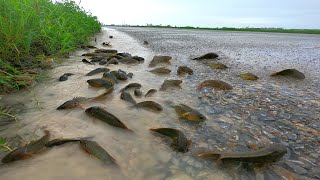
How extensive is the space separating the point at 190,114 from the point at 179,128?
9.7 inches

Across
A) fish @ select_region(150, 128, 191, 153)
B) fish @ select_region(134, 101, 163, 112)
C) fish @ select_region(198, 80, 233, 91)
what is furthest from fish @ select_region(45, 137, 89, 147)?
fish @ select_region(198, 80, 233, 91)

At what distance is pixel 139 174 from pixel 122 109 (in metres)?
1.09

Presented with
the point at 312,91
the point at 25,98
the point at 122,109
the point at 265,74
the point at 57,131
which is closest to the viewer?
the point at 57,131

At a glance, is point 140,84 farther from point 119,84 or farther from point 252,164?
point 252,164

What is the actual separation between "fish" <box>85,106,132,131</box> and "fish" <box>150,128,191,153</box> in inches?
11.5

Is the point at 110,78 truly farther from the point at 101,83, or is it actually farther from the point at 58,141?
the point at 58,141

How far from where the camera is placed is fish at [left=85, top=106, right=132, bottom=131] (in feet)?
7.44

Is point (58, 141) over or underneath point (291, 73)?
over

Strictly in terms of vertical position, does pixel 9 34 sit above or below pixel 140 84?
above

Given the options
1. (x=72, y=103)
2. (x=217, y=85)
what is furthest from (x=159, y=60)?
(x=72, y=103)

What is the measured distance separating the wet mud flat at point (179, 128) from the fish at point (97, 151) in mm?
46

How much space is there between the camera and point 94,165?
172 centimetres

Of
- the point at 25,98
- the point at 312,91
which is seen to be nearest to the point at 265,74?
the point at 312,91

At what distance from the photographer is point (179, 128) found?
2271 millimetres
